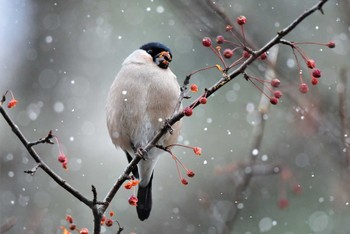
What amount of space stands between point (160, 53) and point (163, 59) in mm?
109

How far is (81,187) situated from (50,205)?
28 centimetres

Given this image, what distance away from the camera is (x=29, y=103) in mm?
4648

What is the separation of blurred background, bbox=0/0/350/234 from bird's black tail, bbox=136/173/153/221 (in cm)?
44

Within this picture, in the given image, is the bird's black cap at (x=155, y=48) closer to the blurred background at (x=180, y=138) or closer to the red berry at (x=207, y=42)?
the blurred background at (x=180, y=138)

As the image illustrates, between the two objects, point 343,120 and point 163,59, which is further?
point 163,59

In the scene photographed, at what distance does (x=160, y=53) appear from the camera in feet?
8.84

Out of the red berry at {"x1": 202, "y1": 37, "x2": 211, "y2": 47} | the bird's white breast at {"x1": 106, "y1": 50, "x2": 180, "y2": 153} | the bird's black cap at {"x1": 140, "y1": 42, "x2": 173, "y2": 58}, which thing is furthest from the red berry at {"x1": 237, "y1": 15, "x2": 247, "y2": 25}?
the bird's black cap at {"x1": 140, "y1": 42, "x2": 173, "y2": 58}

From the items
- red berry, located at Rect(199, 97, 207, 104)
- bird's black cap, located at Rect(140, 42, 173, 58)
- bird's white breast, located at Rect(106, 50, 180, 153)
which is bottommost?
red berry, located at Rect(199, 97, 207, 104)

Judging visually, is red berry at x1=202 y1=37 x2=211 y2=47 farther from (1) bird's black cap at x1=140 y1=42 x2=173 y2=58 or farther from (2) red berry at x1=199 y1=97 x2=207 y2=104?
(1) bird's black cap at x1=140 y1=42 x2=173 y2=58

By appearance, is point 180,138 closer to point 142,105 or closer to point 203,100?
point 142,105

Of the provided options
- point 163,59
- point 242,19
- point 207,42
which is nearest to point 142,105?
point 163,59

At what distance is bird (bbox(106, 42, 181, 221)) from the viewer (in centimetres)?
248

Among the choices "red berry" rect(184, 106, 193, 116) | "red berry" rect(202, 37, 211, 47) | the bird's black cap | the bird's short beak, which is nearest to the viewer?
"red berry" rect(184, 106, 193, 116)

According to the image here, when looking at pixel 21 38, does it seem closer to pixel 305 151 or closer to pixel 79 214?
pixel 79 214
